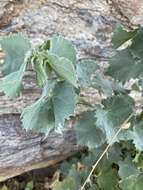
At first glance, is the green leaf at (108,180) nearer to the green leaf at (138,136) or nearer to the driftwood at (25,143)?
the green leaf at (138,136)

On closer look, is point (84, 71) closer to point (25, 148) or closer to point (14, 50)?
point (14, 50)

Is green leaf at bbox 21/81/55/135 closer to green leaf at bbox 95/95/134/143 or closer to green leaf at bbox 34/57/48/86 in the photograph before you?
green leaf at bbox 34/57/48/86

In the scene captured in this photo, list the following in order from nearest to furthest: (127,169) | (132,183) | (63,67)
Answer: (63,67), (132,183), (127,169)

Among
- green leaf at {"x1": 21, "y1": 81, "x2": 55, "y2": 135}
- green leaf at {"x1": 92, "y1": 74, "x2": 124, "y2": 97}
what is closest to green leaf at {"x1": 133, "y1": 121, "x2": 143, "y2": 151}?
green leaf at {"x1": 92, "y1": 74, "x2": 124, "y2": 97}

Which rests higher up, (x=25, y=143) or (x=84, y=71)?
(x=84, y=71)

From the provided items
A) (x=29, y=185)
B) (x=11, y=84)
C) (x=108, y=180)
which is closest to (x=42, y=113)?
(x=11, y=84)
